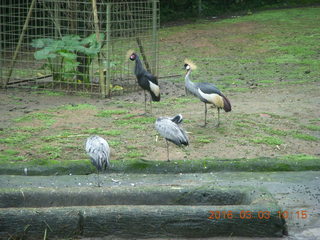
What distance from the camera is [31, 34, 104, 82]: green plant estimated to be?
31.4ft

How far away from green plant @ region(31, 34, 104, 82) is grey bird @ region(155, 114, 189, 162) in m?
3.46

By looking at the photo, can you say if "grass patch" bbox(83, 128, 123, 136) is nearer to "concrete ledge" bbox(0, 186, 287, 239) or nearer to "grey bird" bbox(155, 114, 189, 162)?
"grey bird" bbox(155, 114, 189, 162)

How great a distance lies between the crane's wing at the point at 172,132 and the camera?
241 inches

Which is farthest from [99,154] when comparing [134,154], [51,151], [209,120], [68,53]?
[68,53]

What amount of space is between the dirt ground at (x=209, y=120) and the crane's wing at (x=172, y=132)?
37 cm

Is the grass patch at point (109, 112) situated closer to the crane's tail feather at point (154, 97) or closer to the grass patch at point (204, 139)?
the crane's tail feather at point (154, 97)

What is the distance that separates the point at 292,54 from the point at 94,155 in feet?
29.1

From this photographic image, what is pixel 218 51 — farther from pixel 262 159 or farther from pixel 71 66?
pixel 262 159

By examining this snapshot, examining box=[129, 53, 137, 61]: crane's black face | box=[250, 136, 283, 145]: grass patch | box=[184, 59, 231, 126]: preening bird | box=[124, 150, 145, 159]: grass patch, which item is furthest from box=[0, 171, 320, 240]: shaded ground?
box=[129, 53, 137, 61]: crane's black face

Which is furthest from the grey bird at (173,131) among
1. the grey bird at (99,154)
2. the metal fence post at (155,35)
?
the metal fence post at (155,35)

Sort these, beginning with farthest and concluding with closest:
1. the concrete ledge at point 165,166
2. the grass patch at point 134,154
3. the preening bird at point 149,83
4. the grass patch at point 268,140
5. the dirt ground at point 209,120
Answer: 1. the preening bird at point 149,83
2. the grass patch at point 268,140
3. the dirt ground at point 209,120
4. the grass patch at point 134,154
5. the concrete ledge at point 165,166

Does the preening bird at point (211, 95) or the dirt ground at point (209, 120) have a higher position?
the preening bird at point (211, 95)

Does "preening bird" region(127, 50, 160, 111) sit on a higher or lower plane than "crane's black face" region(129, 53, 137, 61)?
lower

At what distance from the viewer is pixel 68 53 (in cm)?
978
